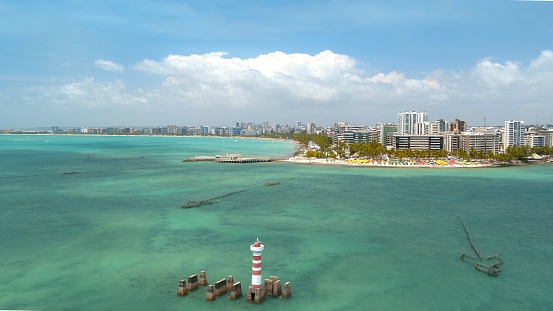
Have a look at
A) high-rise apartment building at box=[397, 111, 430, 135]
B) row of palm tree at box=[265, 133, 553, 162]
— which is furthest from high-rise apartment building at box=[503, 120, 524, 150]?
high-rise apartment building at box=[397, 111, 430, 135]

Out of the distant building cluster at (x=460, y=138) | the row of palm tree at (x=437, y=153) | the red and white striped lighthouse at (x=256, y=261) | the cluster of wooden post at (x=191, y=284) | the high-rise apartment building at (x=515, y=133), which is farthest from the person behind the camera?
the high-rise apartment building at (x=515, y=133)

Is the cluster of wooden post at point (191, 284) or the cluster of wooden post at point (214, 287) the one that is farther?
the cluster of wooden post at point (191, 284)

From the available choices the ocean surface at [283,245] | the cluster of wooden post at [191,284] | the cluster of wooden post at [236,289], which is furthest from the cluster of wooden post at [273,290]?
the cluster of wooden post at [191,284]

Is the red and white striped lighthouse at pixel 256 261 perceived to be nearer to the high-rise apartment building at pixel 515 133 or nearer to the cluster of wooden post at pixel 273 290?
the cluster of wooden post at pixel 273 290

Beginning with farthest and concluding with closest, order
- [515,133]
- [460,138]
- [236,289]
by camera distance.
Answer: [515,133], [460,138], [236,289]

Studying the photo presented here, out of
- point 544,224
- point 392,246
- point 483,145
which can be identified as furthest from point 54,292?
point 483,145

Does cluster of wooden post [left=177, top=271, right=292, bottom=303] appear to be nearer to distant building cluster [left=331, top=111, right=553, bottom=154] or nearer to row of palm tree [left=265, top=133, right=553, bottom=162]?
row of palm tree [left=265, top=133, right=553, bottom=162]

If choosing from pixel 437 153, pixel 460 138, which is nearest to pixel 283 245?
pixel 437 153

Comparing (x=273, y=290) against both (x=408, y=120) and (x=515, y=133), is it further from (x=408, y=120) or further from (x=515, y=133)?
(x=408, y=120)
